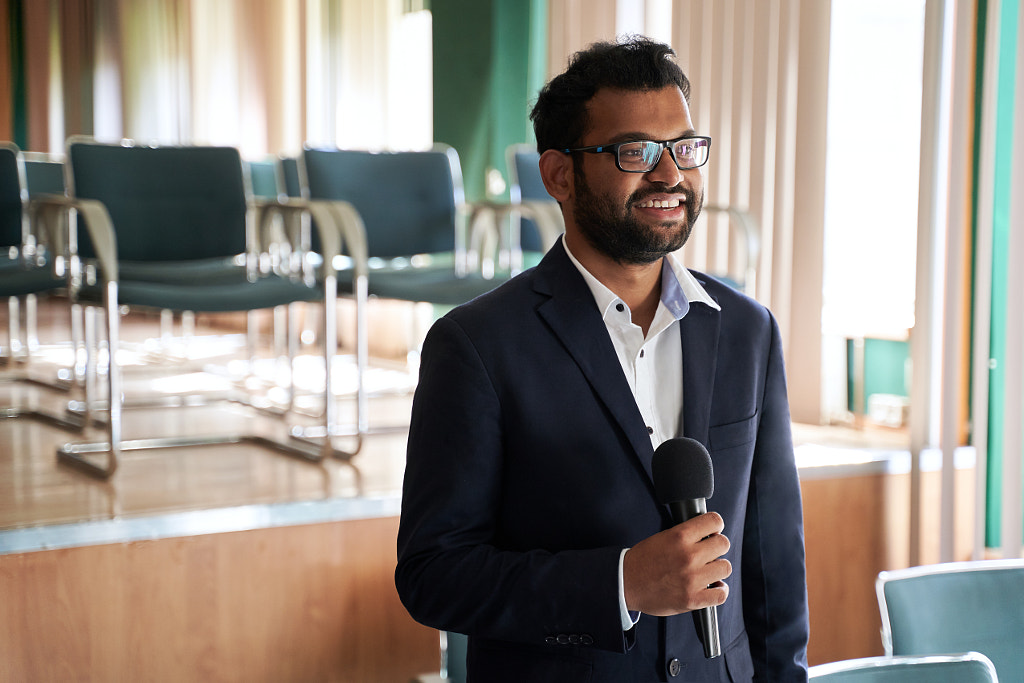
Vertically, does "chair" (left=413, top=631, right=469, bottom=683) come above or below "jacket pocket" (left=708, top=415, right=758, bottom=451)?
below

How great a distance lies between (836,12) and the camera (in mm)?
3596

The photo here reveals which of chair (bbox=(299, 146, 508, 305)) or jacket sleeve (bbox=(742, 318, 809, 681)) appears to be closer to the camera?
jacket sleeve (bbox=(742, 318, 809, 681))

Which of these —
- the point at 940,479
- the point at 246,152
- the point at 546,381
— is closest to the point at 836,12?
the point at 940,479

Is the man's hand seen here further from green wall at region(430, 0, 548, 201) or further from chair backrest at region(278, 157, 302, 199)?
green wall at region(430, 0, 548, 201)

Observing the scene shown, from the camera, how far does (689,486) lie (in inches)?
38.9

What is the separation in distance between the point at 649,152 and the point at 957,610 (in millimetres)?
928

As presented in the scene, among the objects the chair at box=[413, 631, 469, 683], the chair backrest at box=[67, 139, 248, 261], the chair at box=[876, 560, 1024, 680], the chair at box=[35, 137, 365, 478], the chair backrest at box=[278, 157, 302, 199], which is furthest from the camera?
the chair backrest at box=[278, 157, 302, 199]

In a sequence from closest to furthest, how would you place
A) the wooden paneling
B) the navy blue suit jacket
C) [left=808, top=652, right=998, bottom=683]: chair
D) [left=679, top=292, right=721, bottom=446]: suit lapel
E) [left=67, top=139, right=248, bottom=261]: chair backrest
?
the navy blue suit jacket
[left=679, top=292, right=721, bottom=446]: suit lapel
[left=808, top=652, right=998, bottom=683]: chair
the wooden paneling
[left=67, top=139, right=248, bottom=261]: chair backrest

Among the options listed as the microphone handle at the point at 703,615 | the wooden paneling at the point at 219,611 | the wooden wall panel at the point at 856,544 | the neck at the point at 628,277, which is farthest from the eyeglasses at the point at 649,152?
the wooden wall panel at the point at 856,544

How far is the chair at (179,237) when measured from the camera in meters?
2.89

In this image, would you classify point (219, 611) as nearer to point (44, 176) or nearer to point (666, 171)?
point (666, 171)

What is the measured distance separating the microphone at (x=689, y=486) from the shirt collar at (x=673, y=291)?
0.74 ft

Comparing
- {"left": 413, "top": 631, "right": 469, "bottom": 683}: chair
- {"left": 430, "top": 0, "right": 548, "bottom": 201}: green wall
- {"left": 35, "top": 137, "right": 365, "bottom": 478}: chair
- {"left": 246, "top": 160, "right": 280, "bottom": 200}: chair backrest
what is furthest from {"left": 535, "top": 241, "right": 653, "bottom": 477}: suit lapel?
Result: {"left": 246, "top": 160, "right": 280, "bottom": 200}: chair backrest

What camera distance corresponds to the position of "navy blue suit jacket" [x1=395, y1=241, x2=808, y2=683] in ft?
3.45
